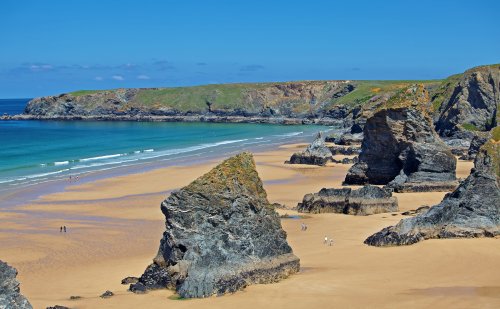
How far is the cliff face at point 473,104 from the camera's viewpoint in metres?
75.2

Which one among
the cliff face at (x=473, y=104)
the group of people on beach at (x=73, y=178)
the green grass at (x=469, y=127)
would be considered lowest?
the group of people on beach at (x=73, y=178)

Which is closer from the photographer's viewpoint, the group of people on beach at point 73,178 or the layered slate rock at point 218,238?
the layered slate rock at point 218,238

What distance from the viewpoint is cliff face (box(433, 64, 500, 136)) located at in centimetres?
7519

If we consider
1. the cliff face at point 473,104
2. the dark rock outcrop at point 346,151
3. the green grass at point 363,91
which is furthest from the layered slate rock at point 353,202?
the green grass at point 363,91

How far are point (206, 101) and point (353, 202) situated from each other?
465ft

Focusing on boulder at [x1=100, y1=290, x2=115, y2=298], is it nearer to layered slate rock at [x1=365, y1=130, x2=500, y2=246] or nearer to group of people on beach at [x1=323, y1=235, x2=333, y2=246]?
group of people on beach at [x1=323, y1=235, x2=333, y2=246]

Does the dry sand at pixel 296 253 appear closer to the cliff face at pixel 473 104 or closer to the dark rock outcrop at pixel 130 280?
the dark rock outcrop at pixel 130 280

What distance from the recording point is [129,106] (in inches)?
6742

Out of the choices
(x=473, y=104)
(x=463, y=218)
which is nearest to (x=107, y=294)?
(x=463, y=218)

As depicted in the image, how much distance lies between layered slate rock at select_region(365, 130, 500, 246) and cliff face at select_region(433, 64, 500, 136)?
5109cm

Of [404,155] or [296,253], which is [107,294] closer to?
[296,253]

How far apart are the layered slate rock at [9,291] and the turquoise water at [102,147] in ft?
124

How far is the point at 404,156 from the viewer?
39719mm

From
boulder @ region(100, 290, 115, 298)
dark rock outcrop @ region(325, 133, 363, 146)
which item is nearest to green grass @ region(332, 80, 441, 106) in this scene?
dark rock outcrop @ region(325, 133, 363, 146)
